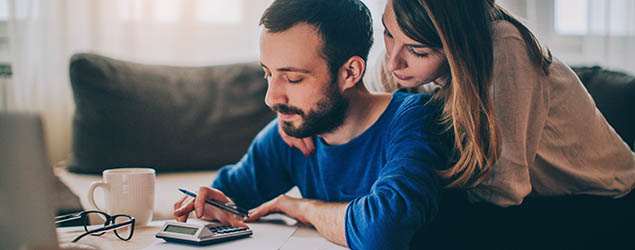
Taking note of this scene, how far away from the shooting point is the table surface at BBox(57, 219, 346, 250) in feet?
2.97

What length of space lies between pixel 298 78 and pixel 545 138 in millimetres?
522

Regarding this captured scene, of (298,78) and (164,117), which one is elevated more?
(298,78)

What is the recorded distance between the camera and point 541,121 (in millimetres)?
1038

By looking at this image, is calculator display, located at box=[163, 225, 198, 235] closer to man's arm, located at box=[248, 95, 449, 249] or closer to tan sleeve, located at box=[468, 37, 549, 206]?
man's arm, located at box=[248, 95, 449, 249]

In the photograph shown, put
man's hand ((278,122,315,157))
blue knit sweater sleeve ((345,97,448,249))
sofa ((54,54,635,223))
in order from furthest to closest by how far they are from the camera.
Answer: sofa ((54,54,635,223)), man's hand ((278,122,315,157)), blue knit sweater sleeve ((345,97,448,249))

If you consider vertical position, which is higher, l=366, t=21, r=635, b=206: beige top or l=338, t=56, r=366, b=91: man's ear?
l=338, t=56, r=366, b=91: man's ear

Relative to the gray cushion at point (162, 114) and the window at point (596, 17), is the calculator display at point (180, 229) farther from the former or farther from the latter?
the window at point (596, 17)

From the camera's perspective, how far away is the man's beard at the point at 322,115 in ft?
3.63

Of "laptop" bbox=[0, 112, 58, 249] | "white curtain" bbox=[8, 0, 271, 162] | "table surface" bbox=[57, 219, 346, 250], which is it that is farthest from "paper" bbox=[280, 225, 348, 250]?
"white curtain" bbox=[8, 0, 271, 162]

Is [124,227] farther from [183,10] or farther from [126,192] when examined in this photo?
[183,10]

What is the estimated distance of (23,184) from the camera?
493 mm

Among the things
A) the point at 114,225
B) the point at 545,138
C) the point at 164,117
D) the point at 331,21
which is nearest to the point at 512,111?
the point at 545,138

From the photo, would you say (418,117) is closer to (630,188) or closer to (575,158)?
(575,158)

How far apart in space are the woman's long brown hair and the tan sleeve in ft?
0.07
